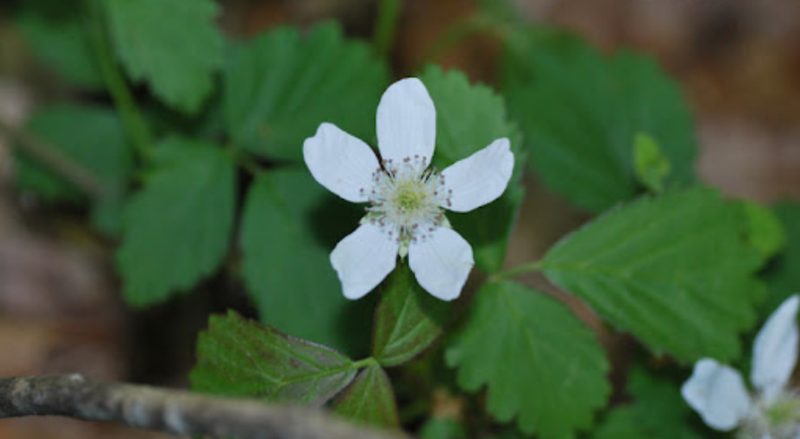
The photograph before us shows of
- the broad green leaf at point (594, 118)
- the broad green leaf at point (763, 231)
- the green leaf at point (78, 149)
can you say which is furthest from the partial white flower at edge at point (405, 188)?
the green leaf at point (78, 149)

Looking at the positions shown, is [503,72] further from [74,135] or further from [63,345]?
[63,345]

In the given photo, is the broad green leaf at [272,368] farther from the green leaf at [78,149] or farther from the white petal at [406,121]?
the green leaf at [78,149]

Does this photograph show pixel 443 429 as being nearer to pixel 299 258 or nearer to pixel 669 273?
pixel 299 258

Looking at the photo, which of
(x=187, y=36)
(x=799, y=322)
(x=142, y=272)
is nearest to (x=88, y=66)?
(x=187, y=36)

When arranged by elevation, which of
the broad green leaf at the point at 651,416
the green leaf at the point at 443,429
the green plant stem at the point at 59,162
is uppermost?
the green plant stem at the point at 59,162

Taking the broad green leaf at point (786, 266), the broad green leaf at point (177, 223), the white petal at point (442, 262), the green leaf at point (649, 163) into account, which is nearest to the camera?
the white petal at point (442, 262)

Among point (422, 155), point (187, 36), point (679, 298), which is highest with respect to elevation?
point (187, 36)
